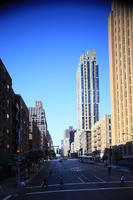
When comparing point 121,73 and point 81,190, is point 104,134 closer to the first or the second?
point 121,73

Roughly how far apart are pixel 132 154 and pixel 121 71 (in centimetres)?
3443

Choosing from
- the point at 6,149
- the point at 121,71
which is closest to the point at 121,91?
the point at 121,71

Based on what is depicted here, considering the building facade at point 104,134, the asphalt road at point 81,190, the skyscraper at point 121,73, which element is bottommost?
the asphalt road at point 81,190

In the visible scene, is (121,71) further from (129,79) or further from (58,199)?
(58,199)

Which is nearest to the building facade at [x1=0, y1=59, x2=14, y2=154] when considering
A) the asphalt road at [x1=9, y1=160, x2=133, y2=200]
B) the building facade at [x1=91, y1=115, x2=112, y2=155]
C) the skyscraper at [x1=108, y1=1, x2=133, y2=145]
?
the asphalt road at [x1=9, y1=160, x2=133, y2=200]

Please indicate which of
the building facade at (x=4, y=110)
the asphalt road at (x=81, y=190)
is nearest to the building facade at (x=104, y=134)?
the building facade at (x=4, y=110)

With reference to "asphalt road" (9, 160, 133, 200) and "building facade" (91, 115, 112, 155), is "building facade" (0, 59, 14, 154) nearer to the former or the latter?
"asphalt road" (9, 160, 133, 200)

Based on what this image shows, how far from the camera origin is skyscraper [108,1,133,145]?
114 m

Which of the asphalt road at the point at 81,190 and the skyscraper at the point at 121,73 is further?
the skyscraper at the point at 121,73

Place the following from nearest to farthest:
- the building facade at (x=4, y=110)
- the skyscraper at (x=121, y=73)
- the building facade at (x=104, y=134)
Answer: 1. the building facade at (x=4, y=110)
2. the skyscraper at (x=121, y=73)
3. the building facade at (x=104, y=134)

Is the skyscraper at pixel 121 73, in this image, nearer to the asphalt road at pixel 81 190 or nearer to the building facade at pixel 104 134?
the building facade at pixel 104 134

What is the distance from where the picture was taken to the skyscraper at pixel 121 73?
374ft

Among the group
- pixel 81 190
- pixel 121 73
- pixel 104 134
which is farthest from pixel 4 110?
pixel 104 134

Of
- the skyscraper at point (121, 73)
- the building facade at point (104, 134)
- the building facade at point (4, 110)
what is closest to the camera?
the building facade at point (4, 110)
